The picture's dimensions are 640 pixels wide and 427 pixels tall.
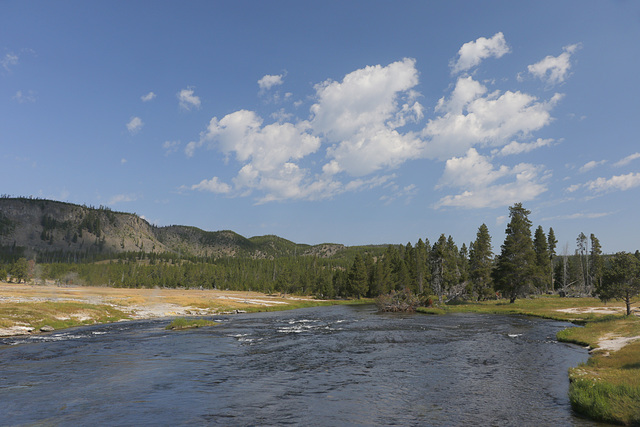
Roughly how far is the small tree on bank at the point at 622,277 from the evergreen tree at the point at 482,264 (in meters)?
52.4

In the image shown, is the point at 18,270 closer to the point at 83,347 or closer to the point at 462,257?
the point at 83,347

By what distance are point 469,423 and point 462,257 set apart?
460ft

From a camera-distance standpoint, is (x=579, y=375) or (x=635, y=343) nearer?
(x=579, y=375)

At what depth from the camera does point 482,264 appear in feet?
319

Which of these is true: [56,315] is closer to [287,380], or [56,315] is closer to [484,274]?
[287,380]

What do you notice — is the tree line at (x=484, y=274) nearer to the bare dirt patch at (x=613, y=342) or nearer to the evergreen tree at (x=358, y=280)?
the evergreen tree at (x=358, y=280)

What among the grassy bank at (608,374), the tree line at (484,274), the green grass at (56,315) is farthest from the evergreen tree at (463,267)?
the green grass at (56,315)

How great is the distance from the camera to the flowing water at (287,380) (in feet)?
54.1

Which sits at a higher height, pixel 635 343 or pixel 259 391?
pixel 635 343

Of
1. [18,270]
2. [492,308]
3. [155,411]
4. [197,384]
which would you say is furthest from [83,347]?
[18,270]

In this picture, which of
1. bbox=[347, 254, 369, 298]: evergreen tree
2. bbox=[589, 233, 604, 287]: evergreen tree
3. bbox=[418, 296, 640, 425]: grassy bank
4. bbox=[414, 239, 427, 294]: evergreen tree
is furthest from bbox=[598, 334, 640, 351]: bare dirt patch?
bbox=[589, 233, 604, 287]: evergreen tree

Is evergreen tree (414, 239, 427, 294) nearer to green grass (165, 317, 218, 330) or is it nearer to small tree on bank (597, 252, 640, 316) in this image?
small tree on bank (597, 252, 640, 316)

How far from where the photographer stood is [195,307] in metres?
78.2

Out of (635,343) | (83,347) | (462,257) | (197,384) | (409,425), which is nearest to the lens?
(409,425)
